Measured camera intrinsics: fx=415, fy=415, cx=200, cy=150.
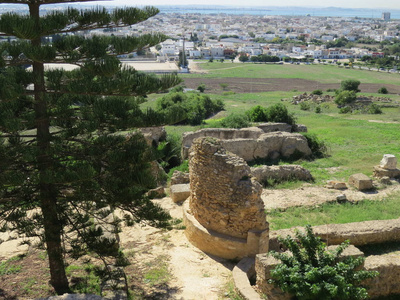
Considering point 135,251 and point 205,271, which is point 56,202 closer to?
point 135,251

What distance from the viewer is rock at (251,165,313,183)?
14.4 meters

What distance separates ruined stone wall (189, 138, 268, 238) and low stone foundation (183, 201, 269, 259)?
0.15m

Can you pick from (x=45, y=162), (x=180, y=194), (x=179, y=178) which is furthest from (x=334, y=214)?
(x=45, y=162)

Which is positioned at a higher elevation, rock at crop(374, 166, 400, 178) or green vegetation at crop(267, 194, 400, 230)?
rock at crop(374, 166, 400, 178)

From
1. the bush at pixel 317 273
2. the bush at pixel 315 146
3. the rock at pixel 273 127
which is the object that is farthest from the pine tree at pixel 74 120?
the rock at pixel 273 127

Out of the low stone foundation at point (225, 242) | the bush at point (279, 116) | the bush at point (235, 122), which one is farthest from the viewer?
the bush at point (279, 116)

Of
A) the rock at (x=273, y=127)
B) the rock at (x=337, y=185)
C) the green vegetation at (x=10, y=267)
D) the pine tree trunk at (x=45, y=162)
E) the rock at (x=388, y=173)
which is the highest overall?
the pine tree trunk at (x=45, y=162)

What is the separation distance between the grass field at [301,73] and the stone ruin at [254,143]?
187 feet

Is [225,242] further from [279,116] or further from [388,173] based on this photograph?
[279,116]

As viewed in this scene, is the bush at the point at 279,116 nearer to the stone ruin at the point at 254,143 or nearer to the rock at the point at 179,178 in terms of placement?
the stone ruin at the point at 254,143

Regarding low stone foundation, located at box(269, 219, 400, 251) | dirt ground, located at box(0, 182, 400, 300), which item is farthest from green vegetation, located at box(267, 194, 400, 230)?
dirt ground, located at box(0, 182, 400, 300)

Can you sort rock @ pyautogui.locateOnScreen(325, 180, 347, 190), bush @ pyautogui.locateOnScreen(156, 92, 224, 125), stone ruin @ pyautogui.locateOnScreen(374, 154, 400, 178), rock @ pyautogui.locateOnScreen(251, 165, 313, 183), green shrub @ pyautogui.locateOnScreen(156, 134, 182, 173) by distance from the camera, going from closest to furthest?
1. rock @ pyautogui.locateOnScreen(325, 180, 347, 190)
2. rock @ pyautogui.locateOnScreen(251, 165, 313, 183)
3. stone ruin @ pyautogui.locateOnScreen(374, 154, 400, 178)
4. green shrub @ pyautogui.locateOnScreen(156, 134, 182, 173)
5. bush @ pyautogui.locateOnScreen(156, 92, 224, 125)

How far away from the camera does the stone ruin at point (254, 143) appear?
16906 mm

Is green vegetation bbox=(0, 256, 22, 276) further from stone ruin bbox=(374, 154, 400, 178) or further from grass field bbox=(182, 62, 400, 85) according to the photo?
grass field bbox=(182, 62, 400, 85)
